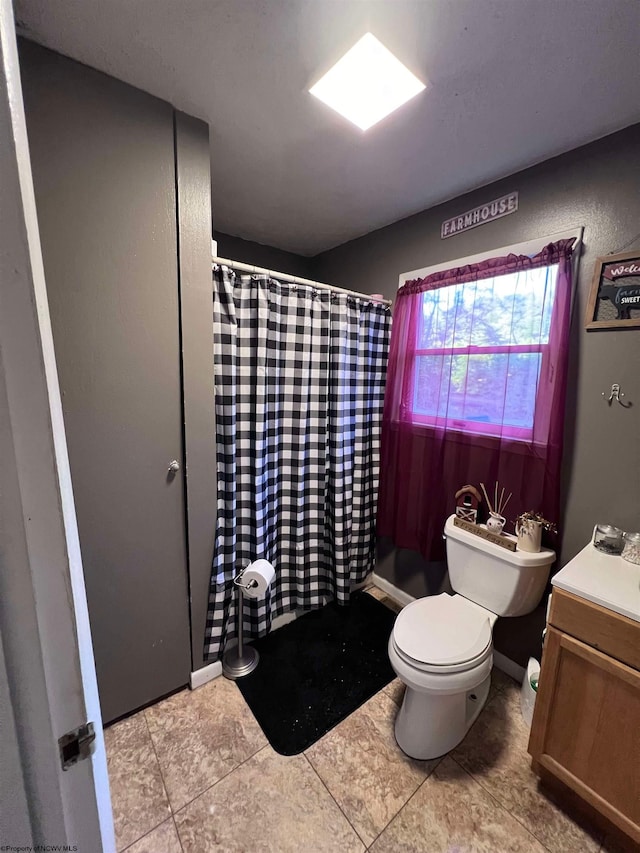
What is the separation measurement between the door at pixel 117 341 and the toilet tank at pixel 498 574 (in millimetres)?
1268

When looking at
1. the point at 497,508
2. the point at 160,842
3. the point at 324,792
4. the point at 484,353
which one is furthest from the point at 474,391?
the point at 160,842

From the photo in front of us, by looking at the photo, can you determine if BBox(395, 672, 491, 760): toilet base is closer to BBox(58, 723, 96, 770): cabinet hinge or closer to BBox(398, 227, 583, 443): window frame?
BBox(398, 227, 583, 443): window frame

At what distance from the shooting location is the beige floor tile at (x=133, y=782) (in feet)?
3.44

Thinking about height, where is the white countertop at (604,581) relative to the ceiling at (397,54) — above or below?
below

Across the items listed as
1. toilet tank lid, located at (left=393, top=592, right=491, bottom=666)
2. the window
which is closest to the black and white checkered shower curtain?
the window

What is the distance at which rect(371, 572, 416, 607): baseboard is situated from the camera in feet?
6.80

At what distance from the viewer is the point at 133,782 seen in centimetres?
116

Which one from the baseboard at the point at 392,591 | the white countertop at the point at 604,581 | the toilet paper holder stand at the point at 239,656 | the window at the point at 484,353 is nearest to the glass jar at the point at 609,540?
the white countertop at the point at 604,581

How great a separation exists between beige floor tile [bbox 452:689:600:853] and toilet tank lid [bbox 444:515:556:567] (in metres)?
0.67

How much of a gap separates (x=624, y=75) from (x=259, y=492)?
1930 mm

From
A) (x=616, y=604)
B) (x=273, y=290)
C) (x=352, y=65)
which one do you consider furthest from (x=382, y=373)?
(x=616, y=604)

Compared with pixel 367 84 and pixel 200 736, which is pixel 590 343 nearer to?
pixel 367 84

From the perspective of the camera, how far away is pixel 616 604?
979 mm

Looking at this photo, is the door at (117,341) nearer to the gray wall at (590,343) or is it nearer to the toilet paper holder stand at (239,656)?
the toilet paper holder stand at (239,656)
